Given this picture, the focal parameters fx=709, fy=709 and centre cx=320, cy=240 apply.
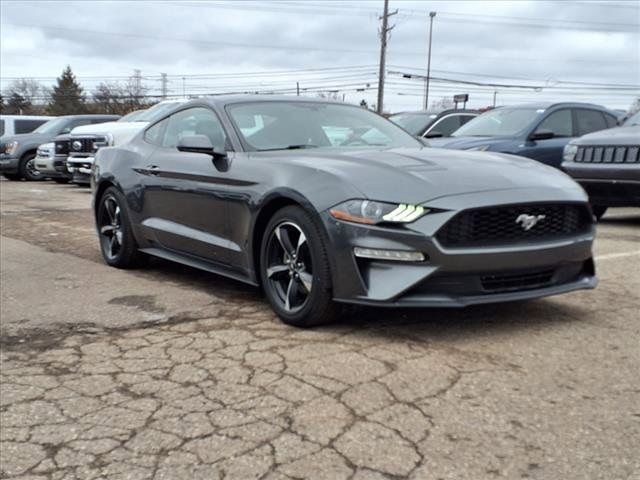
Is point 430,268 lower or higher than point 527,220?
lower

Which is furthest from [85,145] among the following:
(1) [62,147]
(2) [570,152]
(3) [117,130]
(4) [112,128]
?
(2) [570,152]

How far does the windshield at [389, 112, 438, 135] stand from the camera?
12.3 m

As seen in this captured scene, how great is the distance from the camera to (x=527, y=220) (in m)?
3.83

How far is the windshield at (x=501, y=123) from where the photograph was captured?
9812 millimetres

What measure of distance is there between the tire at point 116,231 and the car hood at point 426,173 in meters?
2.06

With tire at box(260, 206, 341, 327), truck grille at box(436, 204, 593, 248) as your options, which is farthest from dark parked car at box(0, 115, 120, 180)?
truck grille at box(436, 204, 593, 248)

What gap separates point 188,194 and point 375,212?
1.83 m

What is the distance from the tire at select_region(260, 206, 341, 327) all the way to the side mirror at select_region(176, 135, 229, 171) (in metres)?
0.72

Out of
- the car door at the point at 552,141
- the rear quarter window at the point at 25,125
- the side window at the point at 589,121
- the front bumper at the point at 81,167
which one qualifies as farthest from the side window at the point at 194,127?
the rear quarter window at the point at 25,125

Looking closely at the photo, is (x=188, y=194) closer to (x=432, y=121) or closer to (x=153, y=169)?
(x=153, y=169)

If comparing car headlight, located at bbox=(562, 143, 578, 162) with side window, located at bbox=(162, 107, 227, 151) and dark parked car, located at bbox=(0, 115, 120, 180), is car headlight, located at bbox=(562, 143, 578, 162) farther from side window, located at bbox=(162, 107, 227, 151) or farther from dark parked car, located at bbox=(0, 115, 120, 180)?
dark parked car, located at bbox=(0, 115, 120, 180)

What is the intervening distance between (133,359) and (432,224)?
5.59 ft

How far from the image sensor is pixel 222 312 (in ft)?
15.0

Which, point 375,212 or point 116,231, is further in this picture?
point 116,231
